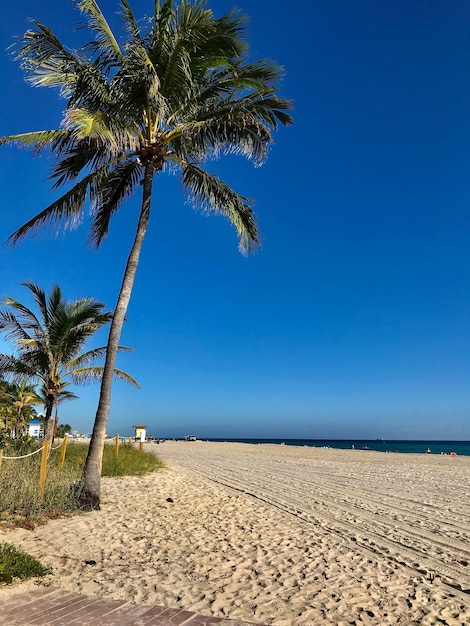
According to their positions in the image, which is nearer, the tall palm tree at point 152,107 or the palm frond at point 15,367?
the tall palm tree at point 152,107

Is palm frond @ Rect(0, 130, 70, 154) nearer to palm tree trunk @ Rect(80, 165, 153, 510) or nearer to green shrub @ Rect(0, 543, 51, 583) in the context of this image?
palm tree trunk @ Rect(80, 165, 153, 510)

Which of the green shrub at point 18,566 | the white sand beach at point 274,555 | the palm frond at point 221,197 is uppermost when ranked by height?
the palm frond at point 221,197

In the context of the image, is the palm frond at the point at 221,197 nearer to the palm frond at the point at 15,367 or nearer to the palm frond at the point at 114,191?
the palm frond at the point at 114,191

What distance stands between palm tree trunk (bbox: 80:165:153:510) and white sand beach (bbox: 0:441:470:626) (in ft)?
1.65

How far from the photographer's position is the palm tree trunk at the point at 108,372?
8.44 metres

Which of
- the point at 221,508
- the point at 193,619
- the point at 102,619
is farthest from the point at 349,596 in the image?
the point at 221,508

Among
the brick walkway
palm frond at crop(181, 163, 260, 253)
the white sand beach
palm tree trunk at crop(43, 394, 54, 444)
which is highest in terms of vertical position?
palm frond at crop(181, 163, 260, 253)

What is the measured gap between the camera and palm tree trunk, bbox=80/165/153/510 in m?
8.44

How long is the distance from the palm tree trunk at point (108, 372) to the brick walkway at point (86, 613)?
4.34 metres

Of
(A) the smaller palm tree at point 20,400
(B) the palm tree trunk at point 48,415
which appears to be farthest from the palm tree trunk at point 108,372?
(A) the smaller palm tree at point 20,400

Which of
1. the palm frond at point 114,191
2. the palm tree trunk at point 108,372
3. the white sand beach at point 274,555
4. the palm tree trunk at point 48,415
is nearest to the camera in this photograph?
the white sand beach at point 274,555

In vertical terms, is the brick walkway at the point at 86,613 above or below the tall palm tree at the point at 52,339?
below

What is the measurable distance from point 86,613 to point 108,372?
5.45 m

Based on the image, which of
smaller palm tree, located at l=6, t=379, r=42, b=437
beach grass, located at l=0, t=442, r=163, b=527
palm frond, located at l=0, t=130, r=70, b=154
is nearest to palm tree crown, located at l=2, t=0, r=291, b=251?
palm frond, located at l=0, t=130, r=70, b=154
